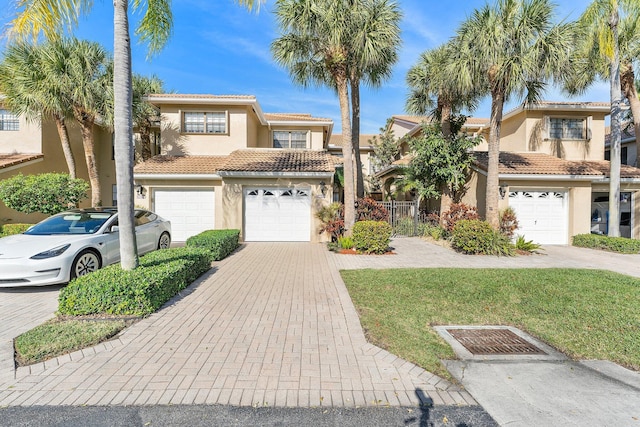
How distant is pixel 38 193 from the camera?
10.6 meters

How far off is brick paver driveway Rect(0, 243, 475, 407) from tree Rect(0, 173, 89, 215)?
904 cm

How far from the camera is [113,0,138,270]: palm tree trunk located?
214 inches

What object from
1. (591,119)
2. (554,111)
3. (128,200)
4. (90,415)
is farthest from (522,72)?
(90,415)

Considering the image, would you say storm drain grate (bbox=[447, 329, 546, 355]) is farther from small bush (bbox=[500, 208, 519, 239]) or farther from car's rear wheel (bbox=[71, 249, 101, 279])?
small bush (bbox=[500, 208, 519, 239])

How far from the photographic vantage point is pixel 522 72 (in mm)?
10586

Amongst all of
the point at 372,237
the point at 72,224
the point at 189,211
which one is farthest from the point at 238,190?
the point at 72,224

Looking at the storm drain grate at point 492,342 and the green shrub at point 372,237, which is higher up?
the green shrub at point 372,237

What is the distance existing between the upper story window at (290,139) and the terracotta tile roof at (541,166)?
10.2 m

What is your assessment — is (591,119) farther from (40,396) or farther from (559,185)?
(40,396)

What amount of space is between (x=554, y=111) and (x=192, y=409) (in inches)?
853

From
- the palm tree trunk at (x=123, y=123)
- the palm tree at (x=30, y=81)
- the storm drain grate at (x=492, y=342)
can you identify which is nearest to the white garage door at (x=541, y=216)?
the storm drain grate at (x=492, y=342)

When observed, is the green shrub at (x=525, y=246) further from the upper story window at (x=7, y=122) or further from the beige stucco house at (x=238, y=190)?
the upper story window at (x=7, y=122)

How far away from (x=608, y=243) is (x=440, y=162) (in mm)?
6957

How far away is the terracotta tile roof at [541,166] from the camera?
43.8 feet
